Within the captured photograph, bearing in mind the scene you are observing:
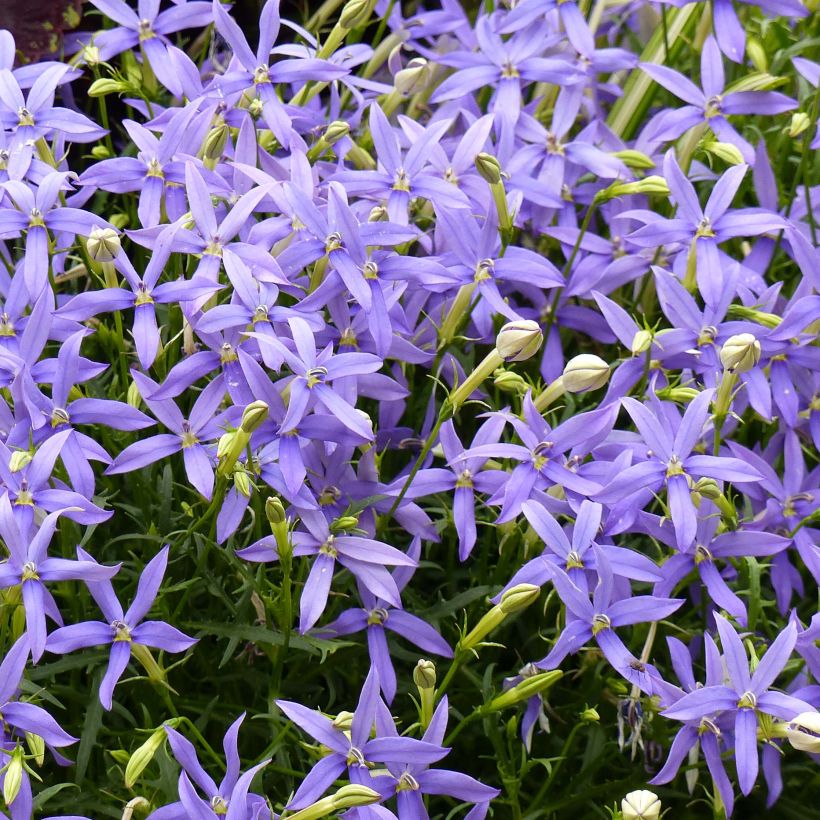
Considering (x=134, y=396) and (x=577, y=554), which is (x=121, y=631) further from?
(x=577, y=554)

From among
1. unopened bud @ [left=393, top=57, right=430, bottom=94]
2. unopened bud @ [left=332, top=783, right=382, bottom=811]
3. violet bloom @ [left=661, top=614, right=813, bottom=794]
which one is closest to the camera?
unopened bud @ [left=332, top=783, right=382, bottom=811]

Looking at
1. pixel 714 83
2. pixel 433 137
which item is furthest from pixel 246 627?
pixel 714 83

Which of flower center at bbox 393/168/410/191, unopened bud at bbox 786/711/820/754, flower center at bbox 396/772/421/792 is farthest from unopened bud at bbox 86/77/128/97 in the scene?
unopened bud at bbox 786/711/820/754

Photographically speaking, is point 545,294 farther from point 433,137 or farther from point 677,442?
point 677,442

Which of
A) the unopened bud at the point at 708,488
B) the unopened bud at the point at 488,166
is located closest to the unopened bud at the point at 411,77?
the unopened bud at the point at 488,166

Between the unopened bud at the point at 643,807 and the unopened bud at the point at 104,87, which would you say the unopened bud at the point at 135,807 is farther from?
the unopened bud at the point at 104,87

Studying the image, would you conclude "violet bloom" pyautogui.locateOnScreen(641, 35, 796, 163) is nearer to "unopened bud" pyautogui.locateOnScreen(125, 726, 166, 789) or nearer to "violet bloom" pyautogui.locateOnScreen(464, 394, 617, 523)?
"violet bloom" pyautogui.locateOnScreen(464, 394, 617, 523)
